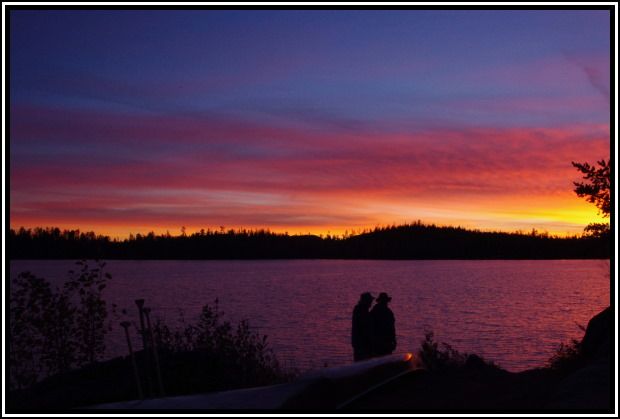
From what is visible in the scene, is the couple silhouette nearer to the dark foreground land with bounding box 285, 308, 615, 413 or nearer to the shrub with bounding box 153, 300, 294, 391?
the dark foreground land with bounding box 285, 308, 615, 413

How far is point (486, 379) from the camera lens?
1355 cm

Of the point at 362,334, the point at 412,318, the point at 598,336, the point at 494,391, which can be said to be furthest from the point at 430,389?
the point at 412,318

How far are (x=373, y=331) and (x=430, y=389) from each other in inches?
97.1

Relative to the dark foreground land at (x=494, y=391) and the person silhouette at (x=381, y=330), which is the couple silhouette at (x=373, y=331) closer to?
the person silhouette at (x=381, y=330)

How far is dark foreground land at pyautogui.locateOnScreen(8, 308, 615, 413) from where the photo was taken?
9.84 metres

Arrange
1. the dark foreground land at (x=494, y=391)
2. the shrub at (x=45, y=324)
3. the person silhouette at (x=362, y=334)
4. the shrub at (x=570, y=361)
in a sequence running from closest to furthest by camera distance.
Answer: the dark foreground land at (x=494, y=391) → the shrub at (x=570, y=361) → the person silhouette at (x=362, y=334) → the shrub at (x=45, y=324)

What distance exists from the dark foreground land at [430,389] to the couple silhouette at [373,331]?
37.9 inches

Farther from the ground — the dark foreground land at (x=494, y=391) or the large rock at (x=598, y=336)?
the large rock at (x=598, y=336)

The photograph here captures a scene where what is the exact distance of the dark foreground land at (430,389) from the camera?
32.3 ft

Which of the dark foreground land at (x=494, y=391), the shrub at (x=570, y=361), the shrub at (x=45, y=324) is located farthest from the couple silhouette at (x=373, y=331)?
the shrub at (x=45, y=324)

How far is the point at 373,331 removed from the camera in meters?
14.3

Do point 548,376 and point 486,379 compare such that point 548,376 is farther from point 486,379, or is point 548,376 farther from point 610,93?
point 610,93

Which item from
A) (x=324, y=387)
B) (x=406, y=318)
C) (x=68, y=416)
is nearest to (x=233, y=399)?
(x=324, y=387)

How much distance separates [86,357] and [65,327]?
2.80 feet
